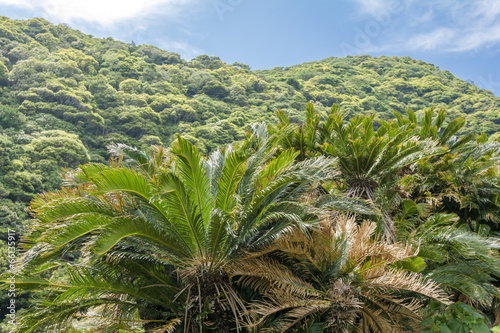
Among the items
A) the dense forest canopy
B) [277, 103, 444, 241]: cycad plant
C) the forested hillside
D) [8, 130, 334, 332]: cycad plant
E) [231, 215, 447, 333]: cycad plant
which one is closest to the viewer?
[8, 130, 334, 332]: cycad plant

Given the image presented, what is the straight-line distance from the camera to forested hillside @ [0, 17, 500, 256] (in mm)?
34406

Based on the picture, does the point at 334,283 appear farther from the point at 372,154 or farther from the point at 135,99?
the point at 135,99

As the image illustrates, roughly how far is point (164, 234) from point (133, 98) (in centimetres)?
5148

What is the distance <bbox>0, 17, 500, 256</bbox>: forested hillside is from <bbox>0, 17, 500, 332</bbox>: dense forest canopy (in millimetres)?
161

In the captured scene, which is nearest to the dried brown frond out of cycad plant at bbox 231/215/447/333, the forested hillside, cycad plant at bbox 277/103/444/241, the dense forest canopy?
cycad plant at bbox 231/215/447/333

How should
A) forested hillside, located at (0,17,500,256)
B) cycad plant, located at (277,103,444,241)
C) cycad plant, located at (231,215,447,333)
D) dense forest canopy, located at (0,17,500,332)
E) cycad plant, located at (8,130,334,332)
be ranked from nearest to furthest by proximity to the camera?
cycad plant, located at (8,130,334,332), cycad plant, located at (231,215,447,333), cycad plant, located at (277,103,444,241), dense forest canopy, located at (0,17,500,332), forested hillside, located at (0,17,500,256)

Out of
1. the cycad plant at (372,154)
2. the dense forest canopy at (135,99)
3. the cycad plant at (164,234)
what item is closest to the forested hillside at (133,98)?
the dense forest canopy at (135,99)

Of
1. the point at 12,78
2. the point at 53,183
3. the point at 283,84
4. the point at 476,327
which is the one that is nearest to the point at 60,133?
the point at 53,183

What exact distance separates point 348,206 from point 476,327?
224cm

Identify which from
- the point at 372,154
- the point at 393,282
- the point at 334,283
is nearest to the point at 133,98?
the point at 372,154

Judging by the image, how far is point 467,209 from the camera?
342 inches

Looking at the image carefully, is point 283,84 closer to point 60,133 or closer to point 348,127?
point 60,133

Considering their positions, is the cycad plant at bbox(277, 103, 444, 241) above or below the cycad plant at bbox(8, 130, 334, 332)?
above

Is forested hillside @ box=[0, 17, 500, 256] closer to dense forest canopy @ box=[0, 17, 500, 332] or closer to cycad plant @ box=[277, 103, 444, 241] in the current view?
dense forest canopy @ box=[0, 17, 500, 332]
